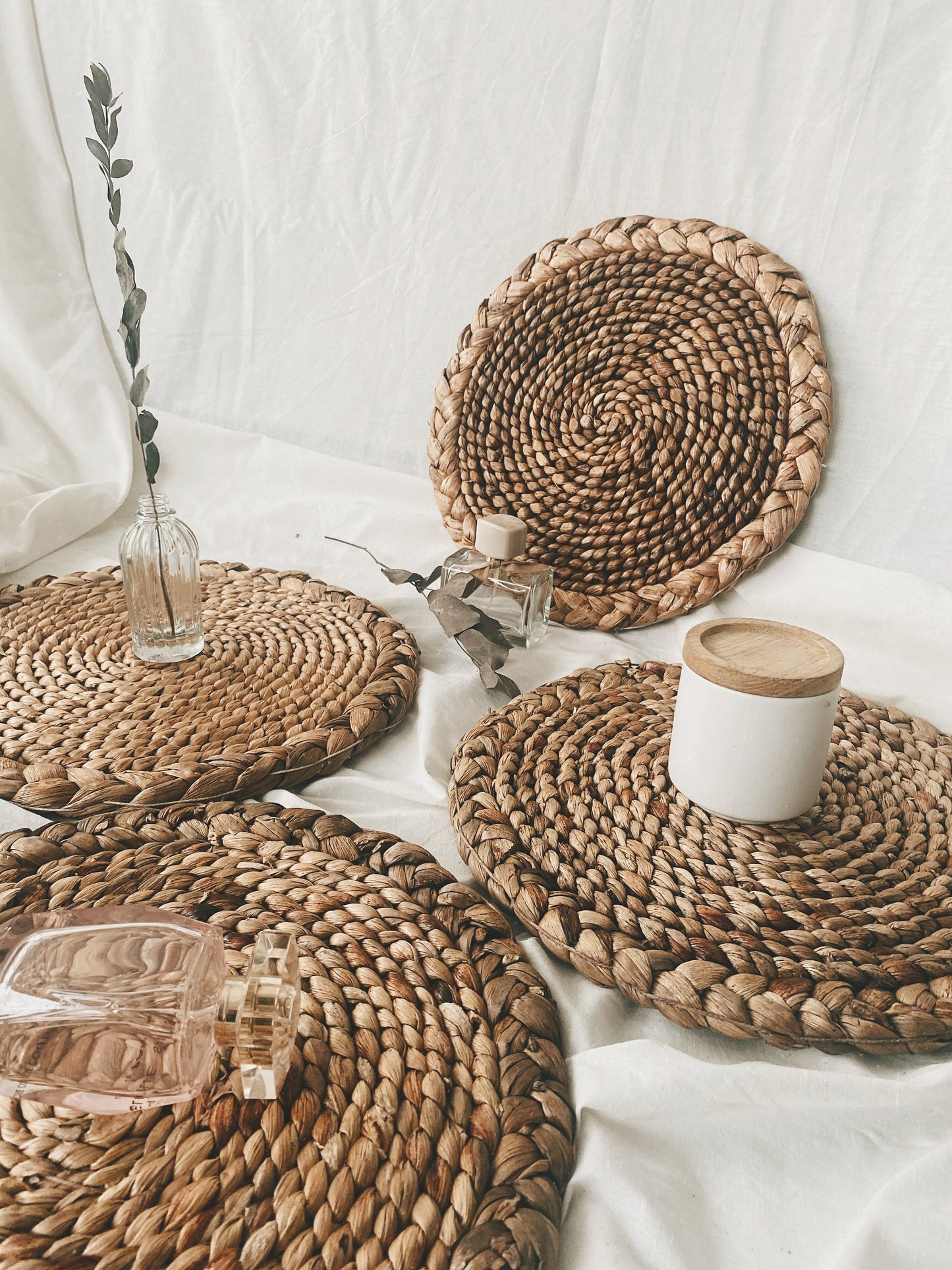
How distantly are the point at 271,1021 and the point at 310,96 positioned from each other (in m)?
0.99

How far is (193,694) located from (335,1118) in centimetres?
41

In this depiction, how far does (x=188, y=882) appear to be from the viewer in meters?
0.53

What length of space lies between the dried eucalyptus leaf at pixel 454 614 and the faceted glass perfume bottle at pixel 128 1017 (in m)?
0.43

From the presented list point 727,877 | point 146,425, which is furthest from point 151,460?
point 727,877

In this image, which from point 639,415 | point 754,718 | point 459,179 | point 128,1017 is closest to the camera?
point 128,1017

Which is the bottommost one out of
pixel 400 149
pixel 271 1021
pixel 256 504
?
pixel 256 504

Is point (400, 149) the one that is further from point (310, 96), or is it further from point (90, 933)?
point (90, 933)

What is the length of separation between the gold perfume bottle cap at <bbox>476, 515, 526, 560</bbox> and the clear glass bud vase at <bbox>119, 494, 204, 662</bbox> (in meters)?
0.24

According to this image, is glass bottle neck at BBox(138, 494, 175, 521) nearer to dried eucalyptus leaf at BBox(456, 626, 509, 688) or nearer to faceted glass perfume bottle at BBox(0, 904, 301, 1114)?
dried eucalyptus leaf at BBox(456, 626, 509, 688)

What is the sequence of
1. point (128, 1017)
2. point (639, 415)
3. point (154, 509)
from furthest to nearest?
1. point (639, 415)
2. point (154, 509)
3. point (128, 1017)

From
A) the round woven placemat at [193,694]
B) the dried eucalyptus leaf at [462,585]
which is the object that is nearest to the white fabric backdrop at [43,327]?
the round woven placemat at [193,694]

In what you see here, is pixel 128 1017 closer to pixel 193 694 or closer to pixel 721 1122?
pixel 721 1122

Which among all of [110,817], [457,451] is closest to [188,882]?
[110,817]

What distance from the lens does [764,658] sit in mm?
558
